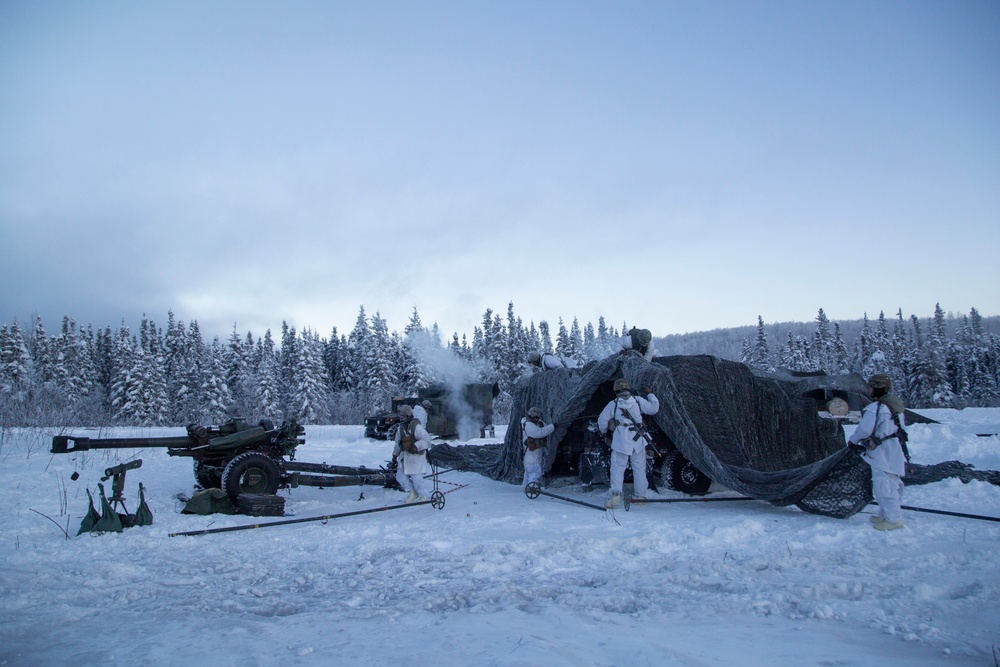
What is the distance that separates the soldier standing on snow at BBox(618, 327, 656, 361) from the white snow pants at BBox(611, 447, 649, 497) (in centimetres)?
252

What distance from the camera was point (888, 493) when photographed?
23.5 ft

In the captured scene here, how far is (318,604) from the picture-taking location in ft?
15.8

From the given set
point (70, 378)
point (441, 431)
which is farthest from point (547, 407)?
point (70, 378)

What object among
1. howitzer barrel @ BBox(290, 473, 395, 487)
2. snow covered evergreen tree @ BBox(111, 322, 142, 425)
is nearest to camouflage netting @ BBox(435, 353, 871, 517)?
howitzer barrel @ BBox(290, 473, 395, 487)

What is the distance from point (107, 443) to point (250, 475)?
6.81 ft

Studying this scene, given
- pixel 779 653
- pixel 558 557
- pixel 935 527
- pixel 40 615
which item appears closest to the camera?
pixel 779 653

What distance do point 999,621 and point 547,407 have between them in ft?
28.8

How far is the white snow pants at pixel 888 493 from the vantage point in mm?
7078

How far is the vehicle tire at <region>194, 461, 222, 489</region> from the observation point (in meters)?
10.2

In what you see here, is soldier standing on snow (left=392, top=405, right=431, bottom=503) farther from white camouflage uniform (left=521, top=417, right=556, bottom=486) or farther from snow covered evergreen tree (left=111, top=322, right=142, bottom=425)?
snow covered evergreen tree (left=111, top=322, right=142, bottom=425)

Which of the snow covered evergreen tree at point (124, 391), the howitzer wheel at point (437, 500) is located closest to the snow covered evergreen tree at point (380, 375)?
the snow covered evergreen tree at point (124, 391)

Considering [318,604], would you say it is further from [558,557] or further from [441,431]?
[441,431]

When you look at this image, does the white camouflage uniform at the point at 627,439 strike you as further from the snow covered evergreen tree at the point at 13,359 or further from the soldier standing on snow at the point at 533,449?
the snow covered evergreen tree at the point at 13,359

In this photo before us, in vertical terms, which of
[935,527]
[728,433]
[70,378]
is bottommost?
[935,527]
